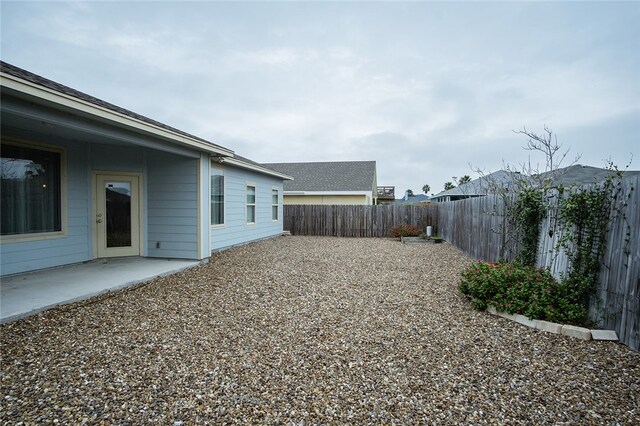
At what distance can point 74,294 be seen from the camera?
480 cm

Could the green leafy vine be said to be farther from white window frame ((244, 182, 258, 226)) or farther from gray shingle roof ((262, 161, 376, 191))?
gray shingle roof ((262, 161, 376, 191))

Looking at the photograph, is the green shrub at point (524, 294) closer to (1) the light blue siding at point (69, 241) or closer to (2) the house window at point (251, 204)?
(1) the light blue siding at point (69, 241)

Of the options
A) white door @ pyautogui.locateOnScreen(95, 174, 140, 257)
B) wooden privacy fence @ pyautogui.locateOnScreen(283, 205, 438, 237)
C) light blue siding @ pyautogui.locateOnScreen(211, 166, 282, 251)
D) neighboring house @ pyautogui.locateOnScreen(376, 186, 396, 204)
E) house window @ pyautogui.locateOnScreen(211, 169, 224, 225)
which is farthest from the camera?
neighboring house @ pyautogui.locateOnScreen(376, 186, 396, 204)

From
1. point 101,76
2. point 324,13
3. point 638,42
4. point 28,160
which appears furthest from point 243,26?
point 638,42

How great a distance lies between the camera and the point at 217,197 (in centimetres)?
952

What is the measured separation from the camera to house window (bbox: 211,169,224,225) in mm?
9266

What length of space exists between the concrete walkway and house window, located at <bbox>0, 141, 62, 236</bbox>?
91cm

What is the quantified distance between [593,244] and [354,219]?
1228 centimetres

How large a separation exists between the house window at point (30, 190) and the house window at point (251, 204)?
6015 mm

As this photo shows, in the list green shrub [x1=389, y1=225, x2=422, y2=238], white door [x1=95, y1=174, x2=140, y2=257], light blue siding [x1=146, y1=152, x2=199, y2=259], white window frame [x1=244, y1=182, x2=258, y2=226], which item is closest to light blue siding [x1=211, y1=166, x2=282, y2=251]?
white window frame [x1=244, y1=182, x2=258, y2=226]

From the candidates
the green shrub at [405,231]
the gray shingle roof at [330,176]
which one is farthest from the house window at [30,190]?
the gray shingle roof at [330,176]

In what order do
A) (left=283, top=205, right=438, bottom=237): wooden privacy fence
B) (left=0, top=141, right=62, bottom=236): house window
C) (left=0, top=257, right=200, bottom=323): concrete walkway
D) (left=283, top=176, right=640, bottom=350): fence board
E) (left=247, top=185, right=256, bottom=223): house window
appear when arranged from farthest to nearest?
(left=283, top=205, right=438, bottom=237): wooden privacy fence
(left=247, top=185, right=256, bottom=223): house window
(left=0, top=141, right=62, bottom=236): house window
(left=0, top=257, right=200, bottom=323): concrete walkway
(left=283, top=176, right=640, bottom=350): fence board

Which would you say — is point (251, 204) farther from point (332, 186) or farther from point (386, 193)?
point (386, 193)

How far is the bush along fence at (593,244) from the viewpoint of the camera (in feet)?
10.9
